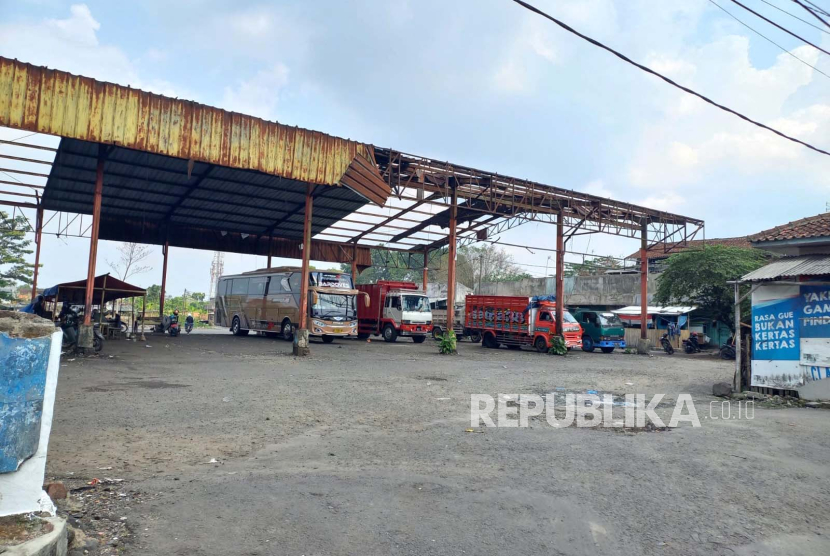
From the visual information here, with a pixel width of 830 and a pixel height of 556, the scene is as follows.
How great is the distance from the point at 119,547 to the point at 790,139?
10.4 meters

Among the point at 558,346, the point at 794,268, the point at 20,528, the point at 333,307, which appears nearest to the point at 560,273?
the point at 558,346

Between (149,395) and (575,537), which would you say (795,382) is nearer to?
(575,537)

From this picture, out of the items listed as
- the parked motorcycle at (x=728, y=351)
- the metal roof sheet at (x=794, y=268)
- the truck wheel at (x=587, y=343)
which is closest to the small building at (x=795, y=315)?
the metal roof sheet at (x=794, y=268)

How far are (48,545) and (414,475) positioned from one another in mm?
2999

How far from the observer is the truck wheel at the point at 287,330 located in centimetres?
2331

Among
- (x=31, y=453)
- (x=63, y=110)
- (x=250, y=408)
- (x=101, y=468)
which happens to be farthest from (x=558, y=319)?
(x=31, y=453)

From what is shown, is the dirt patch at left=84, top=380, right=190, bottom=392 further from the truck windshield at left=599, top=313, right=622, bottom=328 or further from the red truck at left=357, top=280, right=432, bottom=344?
the truck windshield at left=599, top=313, right=622, bottom=328

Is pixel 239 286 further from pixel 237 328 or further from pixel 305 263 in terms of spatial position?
pixel 305 263

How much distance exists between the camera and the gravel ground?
147 inches

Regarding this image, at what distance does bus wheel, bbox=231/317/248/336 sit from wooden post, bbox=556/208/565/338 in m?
15.5

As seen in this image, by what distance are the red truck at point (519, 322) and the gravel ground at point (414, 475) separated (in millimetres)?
12749

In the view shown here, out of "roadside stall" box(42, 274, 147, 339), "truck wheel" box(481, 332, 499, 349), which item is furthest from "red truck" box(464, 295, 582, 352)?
"roadside stall" box(42, 274, 147, 339)

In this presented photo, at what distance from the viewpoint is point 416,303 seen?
85.5ft

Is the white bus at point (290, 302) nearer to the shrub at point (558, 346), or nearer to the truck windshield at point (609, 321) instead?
the shrub at point (558, 346)
